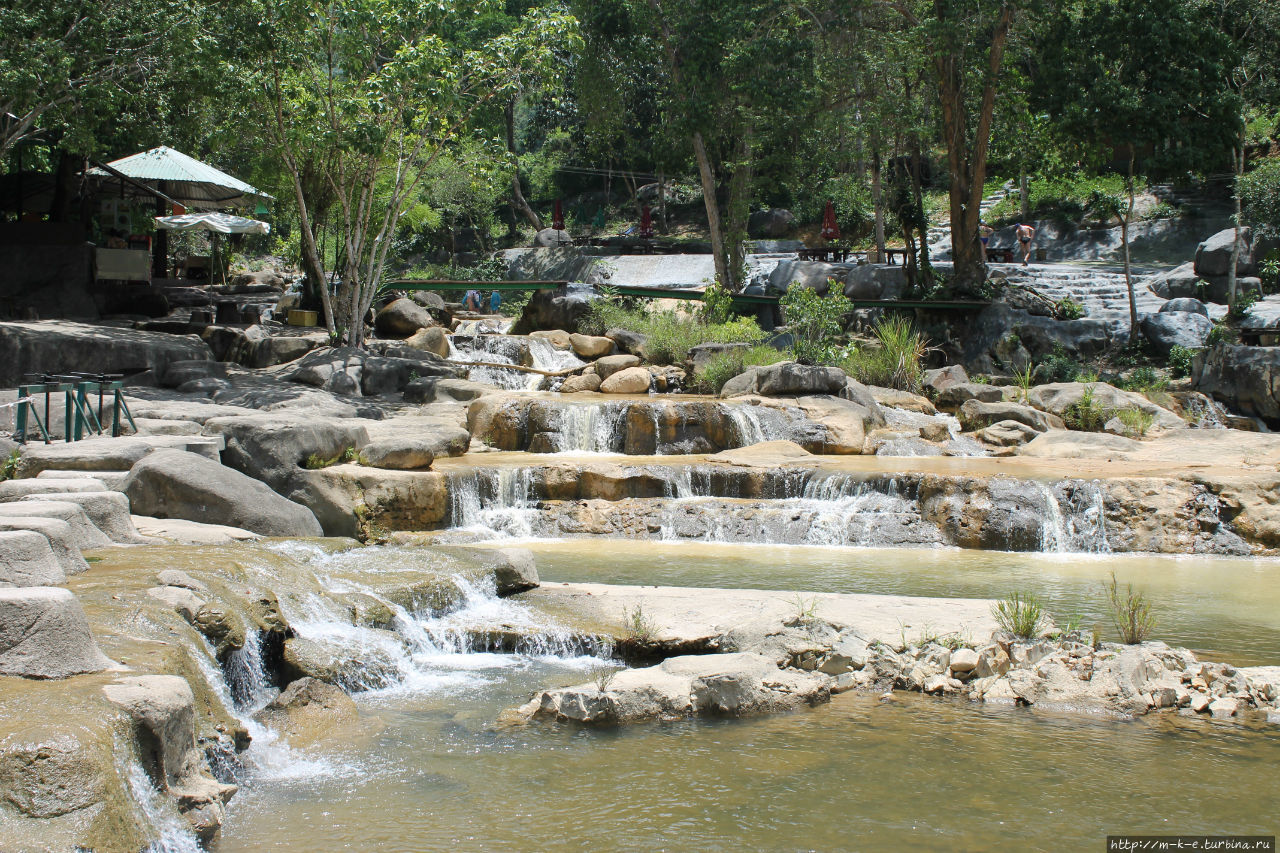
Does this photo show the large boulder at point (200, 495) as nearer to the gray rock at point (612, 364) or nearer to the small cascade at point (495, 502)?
the small cascade at point (495, 502)

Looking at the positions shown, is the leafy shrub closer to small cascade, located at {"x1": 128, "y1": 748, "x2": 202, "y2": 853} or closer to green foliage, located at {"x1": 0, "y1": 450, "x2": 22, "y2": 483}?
green foliage, located at {"x1": 0, "y1": 450, "x2": 22, "y2": 483}

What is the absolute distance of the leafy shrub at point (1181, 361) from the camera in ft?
59.5

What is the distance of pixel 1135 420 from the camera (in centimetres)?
1484

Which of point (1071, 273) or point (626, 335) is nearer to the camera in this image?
point (626, 335)

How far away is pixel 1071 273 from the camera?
2344 cm

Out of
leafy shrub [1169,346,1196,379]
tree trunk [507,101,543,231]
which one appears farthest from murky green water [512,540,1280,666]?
tree trunk [507,101,543,231]

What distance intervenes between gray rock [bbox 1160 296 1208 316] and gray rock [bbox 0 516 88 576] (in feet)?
61.8

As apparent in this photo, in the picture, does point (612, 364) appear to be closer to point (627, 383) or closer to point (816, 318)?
point (627, 383)

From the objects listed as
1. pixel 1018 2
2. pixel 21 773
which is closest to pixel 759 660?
pixel 21 773

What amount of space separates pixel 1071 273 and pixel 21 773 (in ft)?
77.3

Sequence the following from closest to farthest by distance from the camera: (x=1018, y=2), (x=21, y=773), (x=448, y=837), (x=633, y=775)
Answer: (x=21, y=773)
(x=448, y=837)
(x=633, y=775)
(x=1018, y=2)

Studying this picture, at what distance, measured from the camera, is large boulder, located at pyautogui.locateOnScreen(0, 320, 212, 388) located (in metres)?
14.1

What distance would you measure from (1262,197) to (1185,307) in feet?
9.46

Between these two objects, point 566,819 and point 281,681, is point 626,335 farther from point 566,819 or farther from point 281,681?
point 566,819
